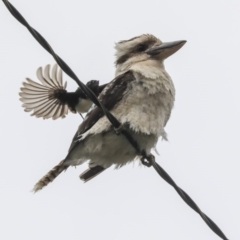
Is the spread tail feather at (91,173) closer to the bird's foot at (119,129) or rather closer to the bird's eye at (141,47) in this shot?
the bird's foot at (119,129)

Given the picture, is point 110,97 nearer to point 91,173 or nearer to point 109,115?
point 91,173

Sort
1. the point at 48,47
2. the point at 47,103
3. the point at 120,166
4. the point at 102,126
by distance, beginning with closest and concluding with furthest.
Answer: the point at 48,47, the point at 102,126, the point at 120,166, the point at 47,103

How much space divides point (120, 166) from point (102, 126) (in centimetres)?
60

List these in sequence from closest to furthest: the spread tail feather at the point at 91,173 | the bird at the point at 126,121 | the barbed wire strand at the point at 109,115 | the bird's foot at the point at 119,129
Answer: the barbed wire strand at the point at 109,115 < the bird's foot at the point at 119,129 < the bird at the point at 126,121 < the spread tail feather at the point at 91,173

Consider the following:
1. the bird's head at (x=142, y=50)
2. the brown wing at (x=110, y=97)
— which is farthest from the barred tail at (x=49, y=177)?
the bird's head at (x=142, y=50)

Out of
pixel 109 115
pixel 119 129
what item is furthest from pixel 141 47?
pixel 109 115

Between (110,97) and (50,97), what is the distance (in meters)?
1.58

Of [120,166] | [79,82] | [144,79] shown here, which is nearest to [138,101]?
[144,79]

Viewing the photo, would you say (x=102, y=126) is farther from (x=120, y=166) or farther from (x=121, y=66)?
(x=121, y=66)

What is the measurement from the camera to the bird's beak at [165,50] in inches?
272

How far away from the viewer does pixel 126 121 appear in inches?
237

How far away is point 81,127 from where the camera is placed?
6.43 m

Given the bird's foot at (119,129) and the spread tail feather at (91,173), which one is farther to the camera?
the spread tail feather at (91,173)

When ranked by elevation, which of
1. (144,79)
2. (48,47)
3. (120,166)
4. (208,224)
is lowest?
(208,224)
